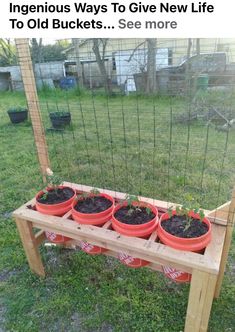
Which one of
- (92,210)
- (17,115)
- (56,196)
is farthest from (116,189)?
(17,115)

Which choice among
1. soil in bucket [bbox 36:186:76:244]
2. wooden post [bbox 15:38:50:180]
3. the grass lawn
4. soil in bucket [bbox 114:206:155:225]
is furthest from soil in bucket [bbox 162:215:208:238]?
wooden post [bbox 15:38:50:180]

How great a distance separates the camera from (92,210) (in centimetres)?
165

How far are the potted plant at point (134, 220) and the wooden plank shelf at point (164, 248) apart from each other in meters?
0.04

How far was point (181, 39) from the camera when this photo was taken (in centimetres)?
142

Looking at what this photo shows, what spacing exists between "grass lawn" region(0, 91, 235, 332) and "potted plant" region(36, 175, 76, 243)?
369 millimetres

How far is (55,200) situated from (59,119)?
3.37 metres

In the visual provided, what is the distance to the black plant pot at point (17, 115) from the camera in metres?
5.60

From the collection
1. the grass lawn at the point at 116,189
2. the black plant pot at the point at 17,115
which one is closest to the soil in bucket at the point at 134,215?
the grass lawn at the point at 116,189

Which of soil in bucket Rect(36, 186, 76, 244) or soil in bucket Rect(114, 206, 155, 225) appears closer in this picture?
soil in bucket Rect(114, 206, 155, 225)

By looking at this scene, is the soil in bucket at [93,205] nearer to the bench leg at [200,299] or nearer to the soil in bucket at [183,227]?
the soil in bucket at [183,227]

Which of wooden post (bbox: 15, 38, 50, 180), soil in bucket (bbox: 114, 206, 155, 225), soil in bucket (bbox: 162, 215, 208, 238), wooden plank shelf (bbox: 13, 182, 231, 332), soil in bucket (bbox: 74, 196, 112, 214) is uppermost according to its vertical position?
wooden post (bbox: 15, 38, 50, 180)

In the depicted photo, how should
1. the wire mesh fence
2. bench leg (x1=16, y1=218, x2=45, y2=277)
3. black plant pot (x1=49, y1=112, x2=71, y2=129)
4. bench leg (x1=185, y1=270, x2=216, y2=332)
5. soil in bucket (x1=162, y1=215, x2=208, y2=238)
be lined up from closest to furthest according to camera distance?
bench leg (x1=185, y1=270, x2=216, y2=332) < soil in bucket (x1=162, y1=215, x2=208, y2=238) < bench leg (x1=16, y1=218, x2=45, y2=277) < the wire mesh fence < black plant pot (x1=49, y1=112, x2=71, y2=129)

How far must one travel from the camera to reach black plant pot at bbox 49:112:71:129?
4945 mm

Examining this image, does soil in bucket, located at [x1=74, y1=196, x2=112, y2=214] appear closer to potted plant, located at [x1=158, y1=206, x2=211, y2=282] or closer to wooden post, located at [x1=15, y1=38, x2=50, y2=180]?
potted plant, located at [x1=158, y1=206, x2=211, y2=282]
